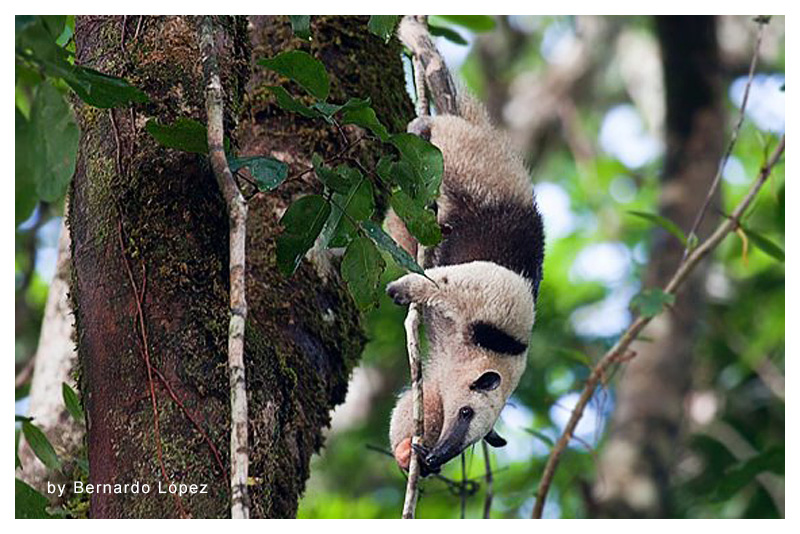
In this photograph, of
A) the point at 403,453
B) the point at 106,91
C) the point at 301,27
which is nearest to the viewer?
the point at 106,91

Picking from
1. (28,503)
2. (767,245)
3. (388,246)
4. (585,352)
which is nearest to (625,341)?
(767,245)

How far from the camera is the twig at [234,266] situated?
7.64ft

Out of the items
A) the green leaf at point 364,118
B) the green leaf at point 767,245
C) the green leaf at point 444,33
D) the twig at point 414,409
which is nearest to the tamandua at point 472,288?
the green leaf at point 444,33

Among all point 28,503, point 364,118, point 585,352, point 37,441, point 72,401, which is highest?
point 585,352

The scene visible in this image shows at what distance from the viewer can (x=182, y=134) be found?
2594mm

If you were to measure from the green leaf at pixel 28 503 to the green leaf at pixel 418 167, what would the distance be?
47.7 inches

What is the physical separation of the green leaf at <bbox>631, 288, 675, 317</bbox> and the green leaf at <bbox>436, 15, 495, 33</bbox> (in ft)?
4.23

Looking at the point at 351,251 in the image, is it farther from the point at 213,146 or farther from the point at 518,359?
the point at 518,359

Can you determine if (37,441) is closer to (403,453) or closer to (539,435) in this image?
(403,453)

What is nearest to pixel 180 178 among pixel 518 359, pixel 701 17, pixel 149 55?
pixel 149 55

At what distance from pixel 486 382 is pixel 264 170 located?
1.71 meters

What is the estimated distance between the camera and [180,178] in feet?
8.91

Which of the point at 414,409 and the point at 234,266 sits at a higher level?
the point at 234,266

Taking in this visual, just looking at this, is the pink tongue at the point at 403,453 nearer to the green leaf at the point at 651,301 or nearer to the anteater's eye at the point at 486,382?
the anteater's eye at the point at 486,382
